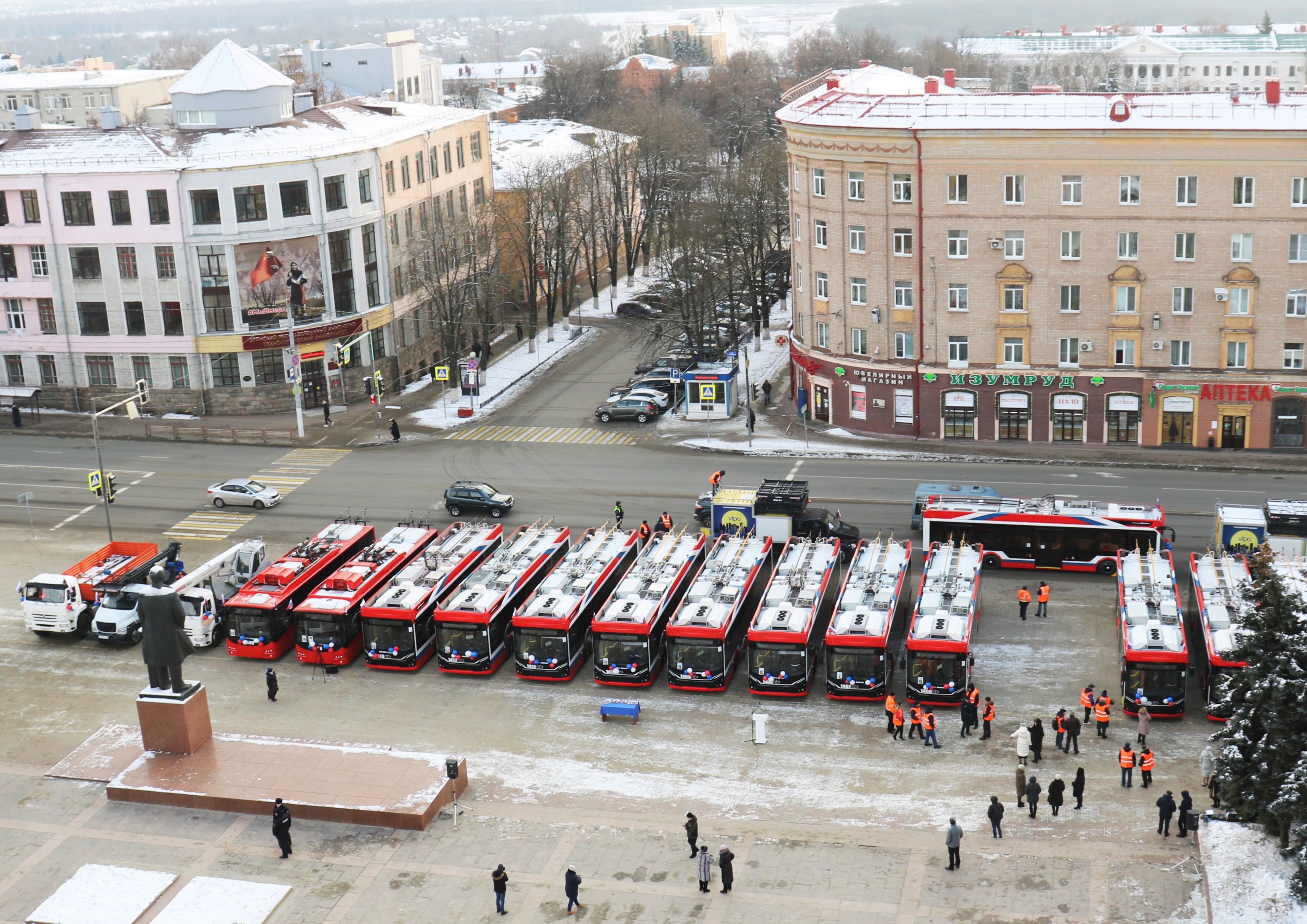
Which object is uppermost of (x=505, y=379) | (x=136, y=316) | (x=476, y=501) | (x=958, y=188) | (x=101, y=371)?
(x=958, y=188)

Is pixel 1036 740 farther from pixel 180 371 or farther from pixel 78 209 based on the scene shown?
pixel 78 209

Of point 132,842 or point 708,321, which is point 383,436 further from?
point 132,842

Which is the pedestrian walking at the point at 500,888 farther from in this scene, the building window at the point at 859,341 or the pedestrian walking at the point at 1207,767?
the building window at the point at 859,341

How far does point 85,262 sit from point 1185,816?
239ft

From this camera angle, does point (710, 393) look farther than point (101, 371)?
No

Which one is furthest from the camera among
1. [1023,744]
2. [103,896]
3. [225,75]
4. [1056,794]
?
[225,75]

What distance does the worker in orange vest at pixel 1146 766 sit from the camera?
140 feet

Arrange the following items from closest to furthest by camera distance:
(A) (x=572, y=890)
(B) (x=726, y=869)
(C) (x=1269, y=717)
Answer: (C) (x=1269, y=717), (A) (x=572, y=890), (B) (x=726, y=869)

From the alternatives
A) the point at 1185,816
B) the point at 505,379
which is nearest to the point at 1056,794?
the point at 1185,816

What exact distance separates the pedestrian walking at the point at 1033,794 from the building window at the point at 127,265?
65888mm

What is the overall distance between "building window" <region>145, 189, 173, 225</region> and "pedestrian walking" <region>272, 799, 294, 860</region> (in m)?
54.6

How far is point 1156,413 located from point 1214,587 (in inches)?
1043

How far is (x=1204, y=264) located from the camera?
7325 cm

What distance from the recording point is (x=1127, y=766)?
42.6 metres
